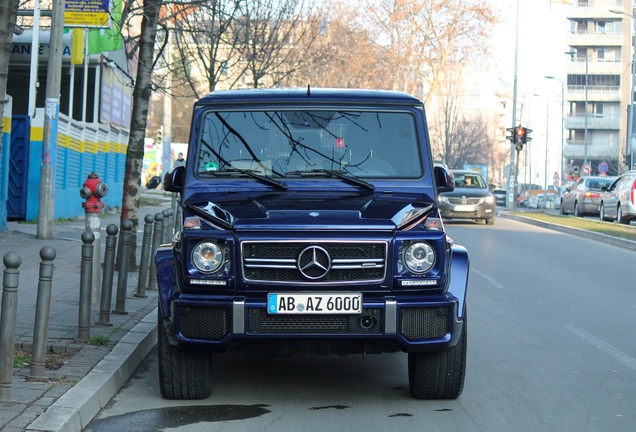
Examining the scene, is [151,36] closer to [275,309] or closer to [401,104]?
[401,104]

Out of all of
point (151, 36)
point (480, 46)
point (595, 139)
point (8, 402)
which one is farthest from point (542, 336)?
point (595, 139)

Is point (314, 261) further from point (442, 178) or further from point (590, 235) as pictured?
point (590, 235)

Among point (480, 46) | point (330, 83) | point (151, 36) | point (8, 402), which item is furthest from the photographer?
point (330, 83)

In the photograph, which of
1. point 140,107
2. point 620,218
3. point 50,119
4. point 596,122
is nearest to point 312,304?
point 140,107

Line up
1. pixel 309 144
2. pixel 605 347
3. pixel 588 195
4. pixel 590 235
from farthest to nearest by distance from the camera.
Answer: pixel 588 195 → pixel 590 235 → pixel 605 347 → pixel 309 144

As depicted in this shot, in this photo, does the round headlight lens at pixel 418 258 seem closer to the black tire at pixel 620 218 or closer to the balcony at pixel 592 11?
the black tire at pixel 620 218

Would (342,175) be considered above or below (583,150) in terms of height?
below

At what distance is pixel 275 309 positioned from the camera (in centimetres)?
626

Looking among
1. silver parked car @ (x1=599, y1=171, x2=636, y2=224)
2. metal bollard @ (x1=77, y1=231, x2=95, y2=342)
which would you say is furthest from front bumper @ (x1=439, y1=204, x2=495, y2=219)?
metal bollard @ (x1=77, y1=231, x2=95, y2=342)

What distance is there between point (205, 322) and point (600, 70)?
4302 inches

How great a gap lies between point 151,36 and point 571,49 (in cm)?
10362

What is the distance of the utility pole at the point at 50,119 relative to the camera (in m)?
17.4

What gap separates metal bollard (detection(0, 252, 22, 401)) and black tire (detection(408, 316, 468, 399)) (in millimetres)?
2522

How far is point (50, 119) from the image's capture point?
17.5 meters
